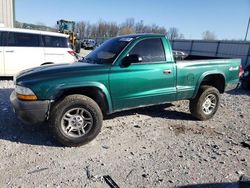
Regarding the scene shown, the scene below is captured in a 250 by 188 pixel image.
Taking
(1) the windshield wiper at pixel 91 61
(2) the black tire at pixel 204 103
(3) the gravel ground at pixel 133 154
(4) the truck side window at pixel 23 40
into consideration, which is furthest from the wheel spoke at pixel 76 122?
(4) the truck side window at pixel 23 40

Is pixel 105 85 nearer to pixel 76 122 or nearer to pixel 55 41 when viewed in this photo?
pixel 76 122

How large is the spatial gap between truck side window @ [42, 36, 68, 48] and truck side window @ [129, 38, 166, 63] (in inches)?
222

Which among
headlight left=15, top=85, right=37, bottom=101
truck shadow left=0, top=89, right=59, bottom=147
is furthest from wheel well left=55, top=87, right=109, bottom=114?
truck shadow left=0, top=89, right=59, bottom=147

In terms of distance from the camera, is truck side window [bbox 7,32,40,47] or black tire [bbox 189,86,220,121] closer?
black tire [bbox 189,86,220,121]

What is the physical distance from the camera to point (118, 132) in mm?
4973

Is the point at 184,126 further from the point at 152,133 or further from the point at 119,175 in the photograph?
the point at 119,175

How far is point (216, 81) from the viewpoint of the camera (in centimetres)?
616

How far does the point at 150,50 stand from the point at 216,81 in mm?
2176

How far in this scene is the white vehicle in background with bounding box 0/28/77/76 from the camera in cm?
891

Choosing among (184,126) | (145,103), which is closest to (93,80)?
(145,103)

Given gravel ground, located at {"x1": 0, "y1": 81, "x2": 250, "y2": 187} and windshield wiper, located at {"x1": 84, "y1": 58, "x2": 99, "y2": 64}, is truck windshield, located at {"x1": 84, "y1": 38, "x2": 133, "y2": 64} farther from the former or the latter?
gravel ground, located at {"x1": 0, "y1": 81, "x2": 250, "y2": 187}

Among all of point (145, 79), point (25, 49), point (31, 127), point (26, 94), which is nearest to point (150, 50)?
point (145, 79)

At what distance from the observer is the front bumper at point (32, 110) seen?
12.9 feet

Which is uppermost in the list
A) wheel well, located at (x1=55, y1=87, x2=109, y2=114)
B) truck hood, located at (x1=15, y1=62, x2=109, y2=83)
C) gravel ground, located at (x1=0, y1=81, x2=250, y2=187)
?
truck hood, located at (x1=15, y1=62, x2=109, y2=83)
